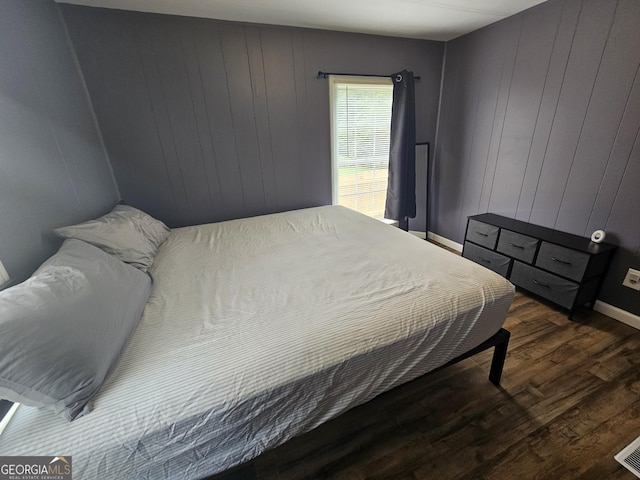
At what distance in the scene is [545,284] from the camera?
2.07 m

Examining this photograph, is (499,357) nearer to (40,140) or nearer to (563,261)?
(563,261)

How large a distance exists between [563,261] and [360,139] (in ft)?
6.85

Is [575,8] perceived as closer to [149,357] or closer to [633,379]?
[633,379]

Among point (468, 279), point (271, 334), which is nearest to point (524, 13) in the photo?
point (468, 279)

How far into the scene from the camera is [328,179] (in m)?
2.88

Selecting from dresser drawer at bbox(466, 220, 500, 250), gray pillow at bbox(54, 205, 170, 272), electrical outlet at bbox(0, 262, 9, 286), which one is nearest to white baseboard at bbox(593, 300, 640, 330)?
dresser drawer at bbox(466, 220, 500, 250)

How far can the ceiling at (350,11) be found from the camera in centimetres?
188

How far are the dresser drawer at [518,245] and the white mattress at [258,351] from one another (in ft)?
3.55

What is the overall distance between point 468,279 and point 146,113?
8.52ft

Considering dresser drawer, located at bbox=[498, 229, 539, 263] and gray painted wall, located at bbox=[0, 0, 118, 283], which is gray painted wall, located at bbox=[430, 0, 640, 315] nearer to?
dresser drawer, located at bbox=[498, 229, 539, 263]

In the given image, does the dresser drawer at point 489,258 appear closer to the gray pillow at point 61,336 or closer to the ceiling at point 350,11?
the ceiling at point 350,11

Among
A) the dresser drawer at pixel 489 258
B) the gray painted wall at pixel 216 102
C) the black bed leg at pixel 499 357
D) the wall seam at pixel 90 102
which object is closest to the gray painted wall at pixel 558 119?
the dresser drawer at pixel 489 258

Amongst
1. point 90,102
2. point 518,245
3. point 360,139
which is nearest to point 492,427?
point 518,245

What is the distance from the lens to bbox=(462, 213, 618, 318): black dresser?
6.15ft
